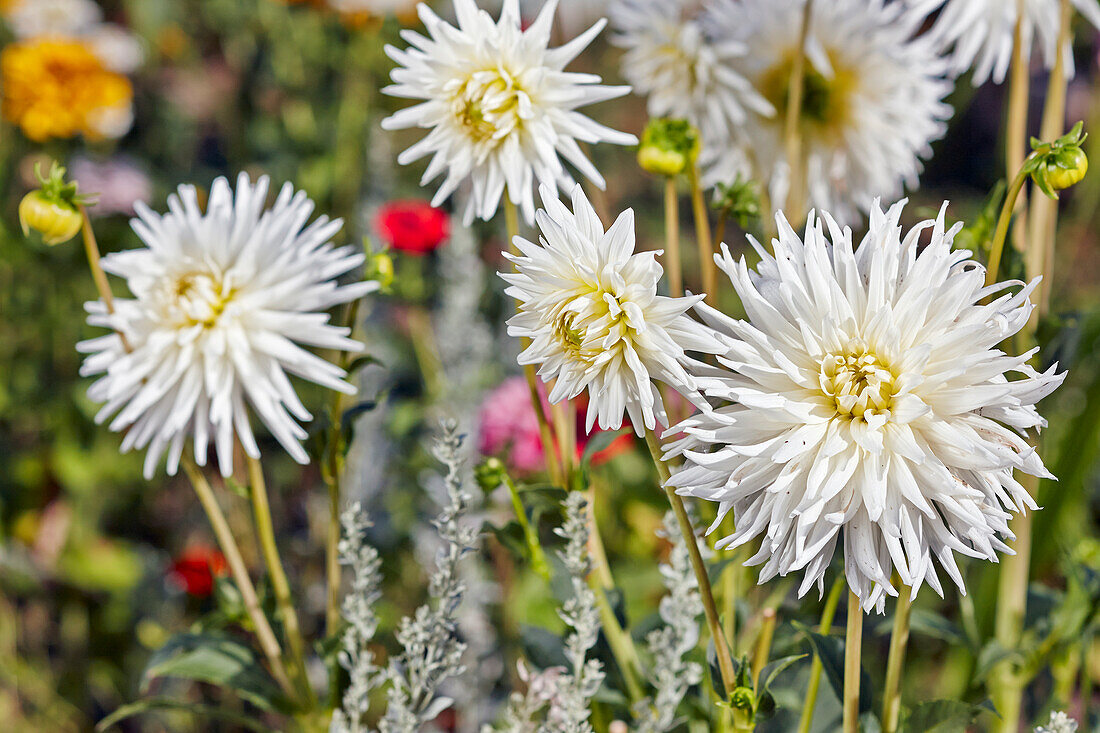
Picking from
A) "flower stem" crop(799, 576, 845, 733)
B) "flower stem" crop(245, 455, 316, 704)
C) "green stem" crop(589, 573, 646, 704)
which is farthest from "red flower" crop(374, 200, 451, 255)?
"flower stem" crop(799, 576, 845, 733)

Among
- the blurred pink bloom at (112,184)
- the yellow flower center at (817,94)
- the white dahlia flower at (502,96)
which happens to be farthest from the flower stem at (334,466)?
the blurred pink bloom at (112,184)

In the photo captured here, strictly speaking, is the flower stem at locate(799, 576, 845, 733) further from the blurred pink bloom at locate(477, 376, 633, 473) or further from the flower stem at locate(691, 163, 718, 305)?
the blurred pink bloom at locate(477, 376, 633, 473)

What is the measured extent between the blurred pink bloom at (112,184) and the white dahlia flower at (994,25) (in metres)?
1.30

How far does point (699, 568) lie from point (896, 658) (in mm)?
163

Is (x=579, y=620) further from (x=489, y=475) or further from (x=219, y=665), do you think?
(x=219, y=665)

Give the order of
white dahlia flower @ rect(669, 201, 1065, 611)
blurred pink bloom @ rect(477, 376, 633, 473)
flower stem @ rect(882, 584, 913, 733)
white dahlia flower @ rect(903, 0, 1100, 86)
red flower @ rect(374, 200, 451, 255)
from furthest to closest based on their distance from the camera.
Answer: red flower @ rect(374, 200, 451, 255)
blurred pink bloom @ rect(477, 376, 633, 473)
white dahlia flower @ rect(903, 0, 1100, 86)
flower stem @ rect(882, 584, 913, 733)
white dahlia flower @ rect(669, 201, 1065, 611)

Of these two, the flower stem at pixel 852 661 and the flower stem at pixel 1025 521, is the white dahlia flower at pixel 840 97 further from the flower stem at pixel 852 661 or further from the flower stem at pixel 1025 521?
the flower stem at pixel 852 661

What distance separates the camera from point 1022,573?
0.79 m

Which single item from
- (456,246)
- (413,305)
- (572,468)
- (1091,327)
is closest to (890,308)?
(572,468)

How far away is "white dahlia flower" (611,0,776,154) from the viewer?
797 mm

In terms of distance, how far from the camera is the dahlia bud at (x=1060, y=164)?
482mm

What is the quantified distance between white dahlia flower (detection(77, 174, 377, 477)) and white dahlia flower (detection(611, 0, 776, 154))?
0.37m

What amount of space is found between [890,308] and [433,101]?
34cm

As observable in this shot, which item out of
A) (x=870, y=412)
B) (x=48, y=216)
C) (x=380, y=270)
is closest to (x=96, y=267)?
(x=48, y=216)
